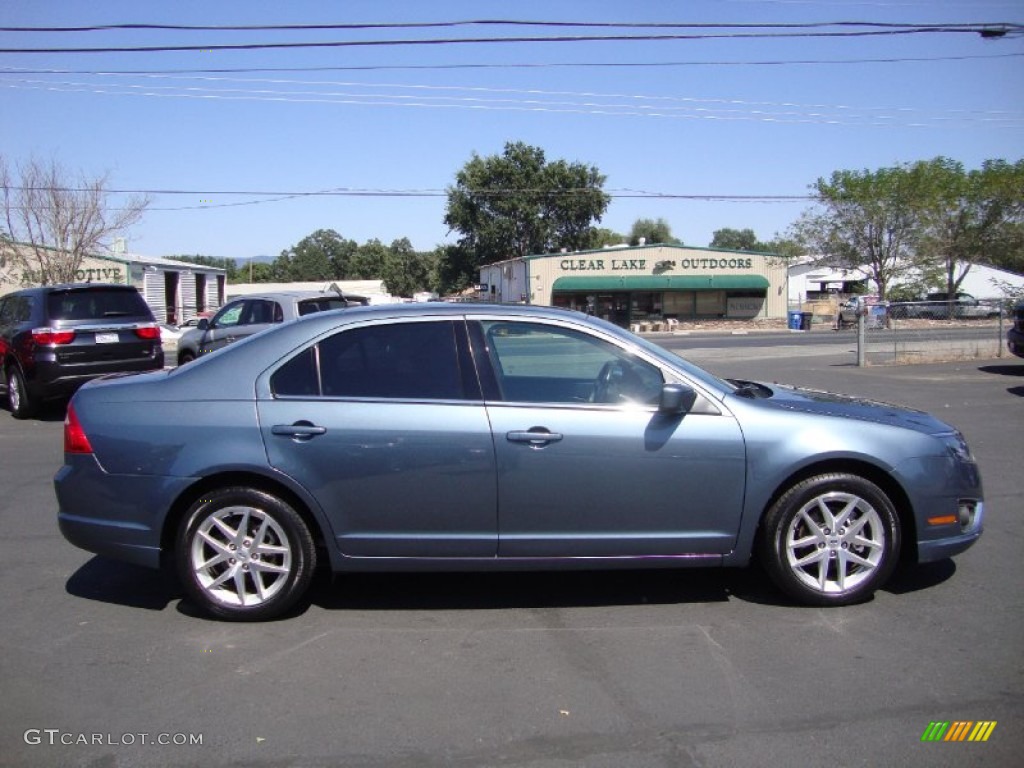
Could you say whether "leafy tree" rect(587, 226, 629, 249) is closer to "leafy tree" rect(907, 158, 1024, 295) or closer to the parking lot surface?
"leafy tree" rect(907, 158, 1024, 295)

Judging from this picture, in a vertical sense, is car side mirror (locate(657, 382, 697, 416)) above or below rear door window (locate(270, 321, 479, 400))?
below

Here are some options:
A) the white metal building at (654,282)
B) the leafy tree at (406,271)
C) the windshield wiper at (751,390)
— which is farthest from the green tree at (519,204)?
the windshield wiper at (751,390)

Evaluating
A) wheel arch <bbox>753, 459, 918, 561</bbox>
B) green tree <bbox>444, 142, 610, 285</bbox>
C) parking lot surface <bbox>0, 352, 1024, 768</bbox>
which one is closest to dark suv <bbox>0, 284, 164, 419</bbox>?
parking lot surface <bbox>0, 352, 1024, 768</bbox>

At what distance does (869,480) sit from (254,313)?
34.8 feet

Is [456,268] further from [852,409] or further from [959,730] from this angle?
[959,730]

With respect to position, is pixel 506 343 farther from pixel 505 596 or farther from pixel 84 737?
pixel 84 737

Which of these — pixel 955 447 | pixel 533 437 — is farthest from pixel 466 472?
pixel 955 447

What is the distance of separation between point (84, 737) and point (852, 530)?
147 inches

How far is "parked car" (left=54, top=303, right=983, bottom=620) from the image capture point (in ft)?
14.3

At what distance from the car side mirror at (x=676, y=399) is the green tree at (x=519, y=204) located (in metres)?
64.7

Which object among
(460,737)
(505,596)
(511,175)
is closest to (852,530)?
(505,596)

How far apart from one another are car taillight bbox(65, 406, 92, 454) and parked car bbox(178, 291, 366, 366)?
7716 millimetres

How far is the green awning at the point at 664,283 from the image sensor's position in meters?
51.2

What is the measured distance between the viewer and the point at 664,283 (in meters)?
52.4
